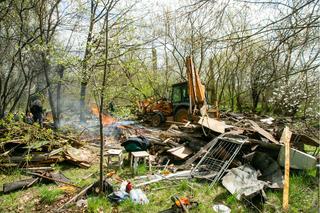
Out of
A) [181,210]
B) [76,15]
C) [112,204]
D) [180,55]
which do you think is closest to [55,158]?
[112,204]

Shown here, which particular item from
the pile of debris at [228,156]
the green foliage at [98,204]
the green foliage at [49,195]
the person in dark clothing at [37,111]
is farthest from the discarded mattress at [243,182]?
the person in dark clothing at [37,111]

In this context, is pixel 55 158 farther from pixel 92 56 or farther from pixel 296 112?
pixel 296 112

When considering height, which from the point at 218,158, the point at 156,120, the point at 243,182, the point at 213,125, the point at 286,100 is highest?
the point at 286,100

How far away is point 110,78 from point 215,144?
362 cm

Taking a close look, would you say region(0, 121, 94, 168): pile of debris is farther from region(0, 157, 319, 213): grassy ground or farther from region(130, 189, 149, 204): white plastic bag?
region(130, 189, 149, 204): white plastic bag

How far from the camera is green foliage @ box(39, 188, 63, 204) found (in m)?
5.26

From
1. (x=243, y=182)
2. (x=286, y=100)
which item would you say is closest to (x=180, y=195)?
(x=243, y=182)

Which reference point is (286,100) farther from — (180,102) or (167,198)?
(167,198)

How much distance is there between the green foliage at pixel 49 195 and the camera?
17.3ft

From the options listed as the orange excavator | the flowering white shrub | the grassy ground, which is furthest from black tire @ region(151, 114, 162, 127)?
the grassy ground

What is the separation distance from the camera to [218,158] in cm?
706

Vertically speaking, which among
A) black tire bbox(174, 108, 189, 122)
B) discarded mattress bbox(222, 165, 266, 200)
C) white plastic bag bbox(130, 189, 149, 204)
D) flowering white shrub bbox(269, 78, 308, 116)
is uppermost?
flowering white shrub bbox(269, 78, 308, 116)

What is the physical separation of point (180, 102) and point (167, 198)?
27.7ft

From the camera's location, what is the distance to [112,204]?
195 inches
